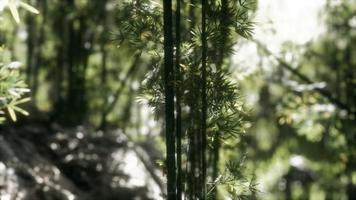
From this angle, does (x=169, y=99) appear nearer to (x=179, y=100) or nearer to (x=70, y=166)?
(x=179, y=100)

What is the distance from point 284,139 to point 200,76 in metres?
17.0

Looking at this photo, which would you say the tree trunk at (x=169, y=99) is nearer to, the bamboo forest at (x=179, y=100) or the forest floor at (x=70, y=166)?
the bamboo forest at (x=179, y=100)

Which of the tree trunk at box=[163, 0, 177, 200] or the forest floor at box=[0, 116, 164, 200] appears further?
the forest floor at box=[0, 116, 164, 200]

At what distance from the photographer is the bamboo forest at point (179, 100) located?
3.72m

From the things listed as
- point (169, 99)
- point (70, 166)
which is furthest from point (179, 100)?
point (70, 166)

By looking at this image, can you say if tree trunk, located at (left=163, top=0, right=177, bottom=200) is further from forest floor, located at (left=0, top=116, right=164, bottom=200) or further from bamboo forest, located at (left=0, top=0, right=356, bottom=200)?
forest floor, located at (left=0, top=116, right=164, bottom=200)

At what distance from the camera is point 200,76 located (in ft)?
12.2

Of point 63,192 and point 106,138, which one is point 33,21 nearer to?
point 106,138

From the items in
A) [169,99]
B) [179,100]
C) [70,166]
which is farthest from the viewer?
[70,166]

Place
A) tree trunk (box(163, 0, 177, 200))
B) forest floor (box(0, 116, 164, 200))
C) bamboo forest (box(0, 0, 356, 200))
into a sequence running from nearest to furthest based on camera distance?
tree trunk (box(163, 0, 177, 200)) → bamboo forest (box(0, 0, 356, 200)) → forest floor (box(0, 116, 164, 200))

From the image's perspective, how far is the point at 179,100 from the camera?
12.3ft

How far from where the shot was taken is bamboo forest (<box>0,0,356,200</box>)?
3.72m

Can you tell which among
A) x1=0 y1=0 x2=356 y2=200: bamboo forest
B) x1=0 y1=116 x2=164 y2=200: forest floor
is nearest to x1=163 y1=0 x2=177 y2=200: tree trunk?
x1=0 y1=0 x2=356 y2=200: bamboo forest

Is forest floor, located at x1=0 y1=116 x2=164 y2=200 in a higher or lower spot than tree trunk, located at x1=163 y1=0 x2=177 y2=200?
lower
